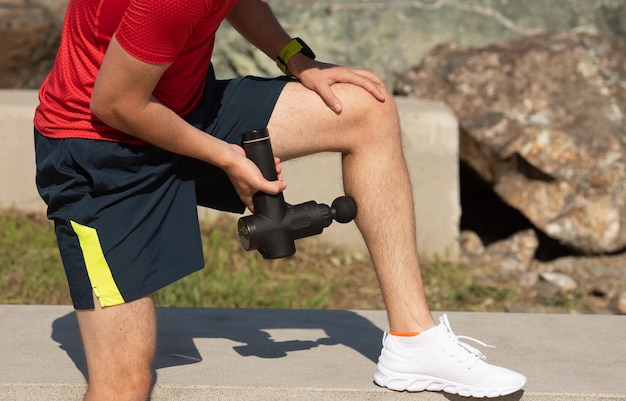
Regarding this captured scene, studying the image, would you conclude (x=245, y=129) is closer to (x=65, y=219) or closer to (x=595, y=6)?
(x=65, y=219)

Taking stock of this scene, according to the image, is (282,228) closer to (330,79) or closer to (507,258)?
(330,79)

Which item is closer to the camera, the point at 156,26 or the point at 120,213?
the point at 156,26

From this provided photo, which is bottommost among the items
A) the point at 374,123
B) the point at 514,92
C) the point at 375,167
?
the point at 375,167

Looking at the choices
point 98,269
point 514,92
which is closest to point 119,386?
point 98,269

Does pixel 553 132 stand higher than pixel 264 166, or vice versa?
Result: pixel 553 132

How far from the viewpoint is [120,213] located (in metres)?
2.87

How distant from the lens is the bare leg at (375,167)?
2.97 meters

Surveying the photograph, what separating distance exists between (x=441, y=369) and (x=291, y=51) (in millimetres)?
998

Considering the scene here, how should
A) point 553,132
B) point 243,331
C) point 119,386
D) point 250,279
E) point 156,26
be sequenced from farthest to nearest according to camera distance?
point 553,132
point 250,279
point 243,331
point 119,386
point 156,26

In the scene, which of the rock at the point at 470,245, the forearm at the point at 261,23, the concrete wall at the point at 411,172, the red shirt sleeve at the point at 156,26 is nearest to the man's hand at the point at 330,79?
the forearm at the point at 261,23

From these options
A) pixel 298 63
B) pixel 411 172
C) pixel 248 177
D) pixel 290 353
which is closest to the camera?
pixel 248 177

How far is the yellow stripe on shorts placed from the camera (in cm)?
285

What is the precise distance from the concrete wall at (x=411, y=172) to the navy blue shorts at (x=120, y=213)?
7.04 feet

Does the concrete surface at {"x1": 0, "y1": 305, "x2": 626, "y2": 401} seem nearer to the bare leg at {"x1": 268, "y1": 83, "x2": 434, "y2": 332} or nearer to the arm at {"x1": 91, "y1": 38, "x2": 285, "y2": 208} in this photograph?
the bare leg at {"x1": 268, "y1": 83, "x2": 434, "y2": 332}
